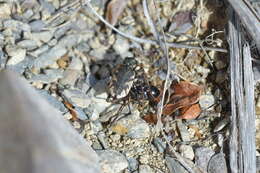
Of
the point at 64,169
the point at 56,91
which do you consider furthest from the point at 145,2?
the point at 64,169

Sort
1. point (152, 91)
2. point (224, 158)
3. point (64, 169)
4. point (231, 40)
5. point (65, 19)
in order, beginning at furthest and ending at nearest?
point (65, 19) < point (152, 91) < point (231, 40) < point (224, 158) < point (64, 169)

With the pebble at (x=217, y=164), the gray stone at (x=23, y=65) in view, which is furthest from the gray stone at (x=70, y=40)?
the pebble at (x=217, y=164)

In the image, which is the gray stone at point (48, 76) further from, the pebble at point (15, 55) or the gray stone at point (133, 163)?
the gray stone at point (133, 163)

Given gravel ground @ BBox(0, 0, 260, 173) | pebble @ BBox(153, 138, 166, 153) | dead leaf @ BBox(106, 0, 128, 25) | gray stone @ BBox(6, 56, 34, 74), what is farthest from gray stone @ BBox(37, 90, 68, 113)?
dead leaf @ BBox(106, 0, 128, 25)

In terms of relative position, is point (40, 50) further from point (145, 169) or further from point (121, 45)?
point (145, 169)

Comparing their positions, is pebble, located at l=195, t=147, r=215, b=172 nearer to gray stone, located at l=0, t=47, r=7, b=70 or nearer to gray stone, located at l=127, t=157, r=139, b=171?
gray stone, located at l=127, t=157, r=139, b=171

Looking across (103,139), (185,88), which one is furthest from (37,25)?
(185,88)

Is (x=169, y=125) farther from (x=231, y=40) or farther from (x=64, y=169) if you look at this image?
(x=64, y=169)
